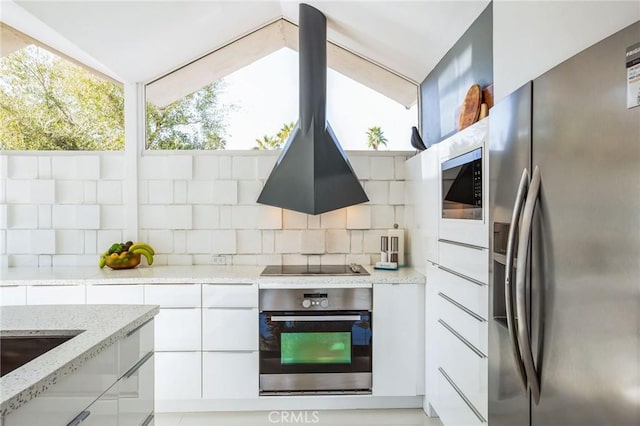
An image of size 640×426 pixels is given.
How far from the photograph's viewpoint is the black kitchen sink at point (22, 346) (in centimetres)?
136

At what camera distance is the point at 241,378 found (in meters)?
2.81

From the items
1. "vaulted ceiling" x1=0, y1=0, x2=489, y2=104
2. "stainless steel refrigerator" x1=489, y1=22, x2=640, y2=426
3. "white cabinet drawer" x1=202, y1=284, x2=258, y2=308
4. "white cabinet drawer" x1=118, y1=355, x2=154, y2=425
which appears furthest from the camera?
"white cabinet drawer" x1=202, y1=284, x2=258, y2=308

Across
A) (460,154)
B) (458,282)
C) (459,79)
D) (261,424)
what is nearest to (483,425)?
(458,282)

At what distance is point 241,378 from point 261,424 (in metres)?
0.32

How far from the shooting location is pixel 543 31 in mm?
1527

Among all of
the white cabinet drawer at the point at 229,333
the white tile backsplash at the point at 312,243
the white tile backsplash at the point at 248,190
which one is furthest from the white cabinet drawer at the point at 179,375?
the white tile backsplash at the point at 248,190

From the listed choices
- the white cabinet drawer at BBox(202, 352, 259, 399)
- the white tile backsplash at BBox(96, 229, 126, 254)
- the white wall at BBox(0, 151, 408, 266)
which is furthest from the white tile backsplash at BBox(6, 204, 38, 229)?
the white cabinet drawer at BBox(202, 352, 259, 399)

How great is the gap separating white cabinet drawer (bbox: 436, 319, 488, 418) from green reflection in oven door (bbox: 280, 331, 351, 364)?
662 mm

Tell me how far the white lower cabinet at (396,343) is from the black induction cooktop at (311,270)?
278 mm

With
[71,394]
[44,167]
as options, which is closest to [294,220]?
[44,167]

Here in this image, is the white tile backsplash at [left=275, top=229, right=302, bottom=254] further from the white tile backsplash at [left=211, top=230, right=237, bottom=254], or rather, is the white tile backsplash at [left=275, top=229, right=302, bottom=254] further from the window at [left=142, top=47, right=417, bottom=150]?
the window at [left=142, top=47, right=417, bottom=150]

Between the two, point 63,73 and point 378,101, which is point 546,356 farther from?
point 63,73

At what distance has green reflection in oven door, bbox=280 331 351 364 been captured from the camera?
2.80 metres

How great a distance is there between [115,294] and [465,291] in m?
2.24
